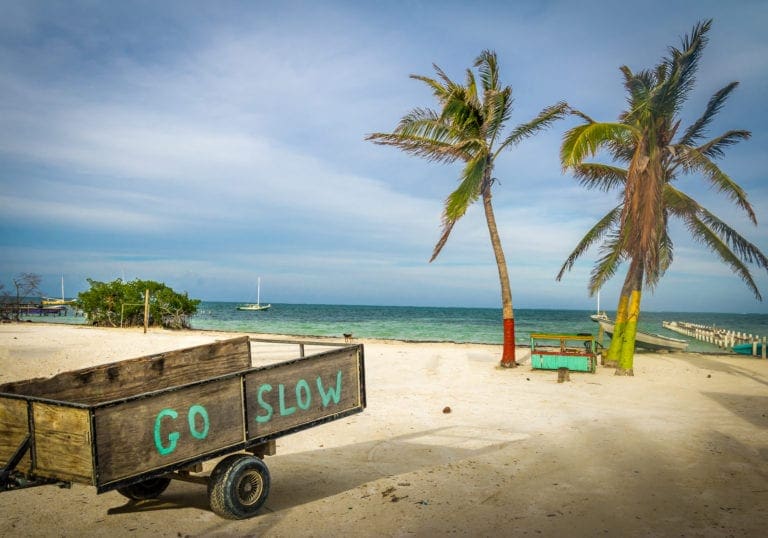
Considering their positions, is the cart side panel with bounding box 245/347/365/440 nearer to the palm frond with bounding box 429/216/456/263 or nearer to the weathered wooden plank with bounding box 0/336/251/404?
the weathered wooden plank with bounding box 0/336/251/404

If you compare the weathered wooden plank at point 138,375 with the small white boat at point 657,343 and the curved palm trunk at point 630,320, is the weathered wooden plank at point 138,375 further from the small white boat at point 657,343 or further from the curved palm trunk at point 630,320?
the small white boat at point 657,343

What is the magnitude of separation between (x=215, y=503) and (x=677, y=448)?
19.7 feet

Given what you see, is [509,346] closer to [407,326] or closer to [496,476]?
[496,476]

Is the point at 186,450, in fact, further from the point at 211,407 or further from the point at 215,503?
the point at 215,503

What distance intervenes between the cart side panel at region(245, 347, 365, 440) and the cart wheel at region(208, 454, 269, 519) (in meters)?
0.33

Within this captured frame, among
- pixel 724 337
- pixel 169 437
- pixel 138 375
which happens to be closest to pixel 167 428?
pixel 169 437

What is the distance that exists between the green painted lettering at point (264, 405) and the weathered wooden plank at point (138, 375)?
1.23m

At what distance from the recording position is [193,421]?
4.32 metres

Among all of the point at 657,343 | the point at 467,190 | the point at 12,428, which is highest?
the point at 467,190

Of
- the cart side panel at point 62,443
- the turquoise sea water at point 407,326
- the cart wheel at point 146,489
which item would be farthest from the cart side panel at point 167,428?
the turquoise sea water at point 407,326

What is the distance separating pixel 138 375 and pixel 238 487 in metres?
1.60

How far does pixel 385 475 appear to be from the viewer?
20.0 ft

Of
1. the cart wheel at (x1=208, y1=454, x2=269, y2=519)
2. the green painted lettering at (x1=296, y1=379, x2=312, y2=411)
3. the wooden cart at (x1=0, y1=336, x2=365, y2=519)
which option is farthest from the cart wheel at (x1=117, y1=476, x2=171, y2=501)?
the green painted lettering at (x1=296, y1=379, x2=312, y2=411)

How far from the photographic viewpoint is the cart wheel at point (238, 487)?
4.64 meters
